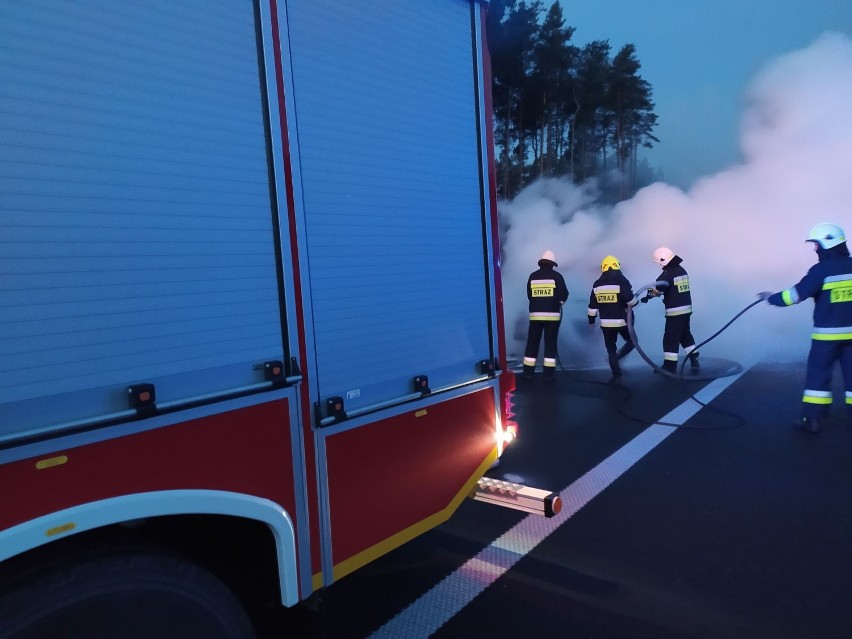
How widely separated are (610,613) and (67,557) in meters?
2.36

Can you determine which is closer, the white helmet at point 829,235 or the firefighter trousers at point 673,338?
the white helmet at point 829,235

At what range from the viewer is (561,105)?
53.0ft

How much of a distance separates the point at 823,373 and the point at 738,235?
6.68m

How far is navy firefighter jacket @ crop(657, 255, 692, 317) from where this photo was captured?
27.2 ft

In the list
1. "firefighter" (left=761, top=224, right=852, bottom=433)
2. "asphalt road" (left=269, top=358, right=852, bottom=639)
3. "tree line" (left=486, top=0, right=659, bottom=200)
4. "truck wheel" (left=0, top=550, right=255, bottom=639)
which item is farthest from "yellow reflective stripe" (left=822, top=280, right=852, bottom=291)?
"tree line" (left=486, top=0, right=659, bottom=200)

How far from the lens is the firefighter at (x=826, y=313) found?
Answer: 17.4 ft

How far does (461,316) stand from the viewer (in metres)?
2.79

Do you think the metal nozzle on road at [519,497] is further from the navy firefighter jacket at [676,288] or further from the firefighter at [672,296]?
the navy firefighter jacket at [676,288]

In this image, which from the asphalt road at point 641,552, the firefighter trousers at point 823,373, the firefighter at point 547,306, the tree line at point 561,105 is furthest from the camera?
the tree line at point 561,105

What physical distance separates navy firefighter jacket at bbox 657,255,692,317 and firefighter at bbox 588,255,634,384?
1.80 feet

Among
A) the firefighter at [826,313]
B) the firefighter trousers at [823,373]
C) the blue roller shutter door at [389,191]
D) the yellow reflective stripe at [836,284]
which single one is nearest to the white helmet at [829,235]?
the firefighter at [826,313]

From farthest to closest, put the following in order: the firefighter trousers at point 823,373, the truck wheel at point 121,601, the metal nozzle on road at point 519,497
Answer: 1. the firefighter trousers at point 823,373
2. the metal nozzle on road at point 519,497
3. the truck wheel at point 121,601

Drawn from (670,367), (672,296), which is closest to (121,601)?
(670,367)

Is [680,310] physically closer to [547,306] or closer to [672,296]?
[672,296]
